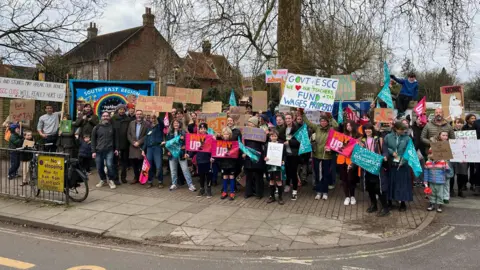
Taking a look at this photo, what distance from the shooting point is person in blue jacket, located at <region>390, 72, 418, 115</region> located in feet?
33.5

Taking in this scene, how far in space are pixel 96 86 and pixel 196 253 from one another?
8.23 m

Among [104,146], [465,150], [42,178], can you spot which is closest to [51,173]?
[42,178]

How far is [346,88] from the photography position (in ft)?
32.0

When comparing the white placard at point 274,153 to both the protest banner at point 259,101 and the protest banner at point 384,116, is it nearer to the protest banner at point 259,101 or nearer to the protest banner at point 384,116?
the protest banner at point 384,116

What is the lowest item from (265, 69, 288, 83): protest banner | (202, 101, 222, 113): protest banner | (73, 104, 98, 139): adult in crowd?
(73, 104, 98, 139): adult in crowd

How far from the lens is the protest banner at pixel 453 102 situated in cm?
928

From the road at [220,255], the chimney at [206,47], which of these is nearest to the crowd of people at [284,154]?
the road at [220,255]

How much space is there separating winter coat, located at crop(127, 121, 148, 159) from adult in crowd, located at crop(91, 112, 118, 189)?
0.39m

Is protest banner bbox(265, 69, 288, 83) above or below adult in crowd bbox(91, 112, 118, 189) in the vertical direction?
above

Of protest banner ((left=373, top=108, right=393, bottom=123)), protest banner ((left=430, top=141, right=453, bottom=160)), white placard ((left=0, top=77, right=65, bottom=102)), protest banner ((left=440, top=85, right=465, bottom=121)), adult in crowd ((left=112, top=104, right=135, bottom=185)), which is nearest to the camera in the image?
protest banner ((left=430, top=141, right=453, bottom=160))

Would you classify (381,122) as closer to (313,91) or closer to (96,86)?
(313,91)

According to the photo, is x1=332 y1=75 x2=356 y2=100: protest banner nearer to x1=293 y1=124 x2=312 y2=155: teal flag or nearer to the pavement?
x1=293 y1=124 x2=312 y2=155: teal flag

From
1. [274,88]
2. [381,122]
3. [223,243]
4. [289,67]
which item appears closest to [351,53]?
[274,88]

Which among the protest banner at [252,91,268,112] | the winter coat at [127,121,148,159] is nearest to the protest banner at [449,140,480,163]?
the protest banner at [252,91,268,112]
